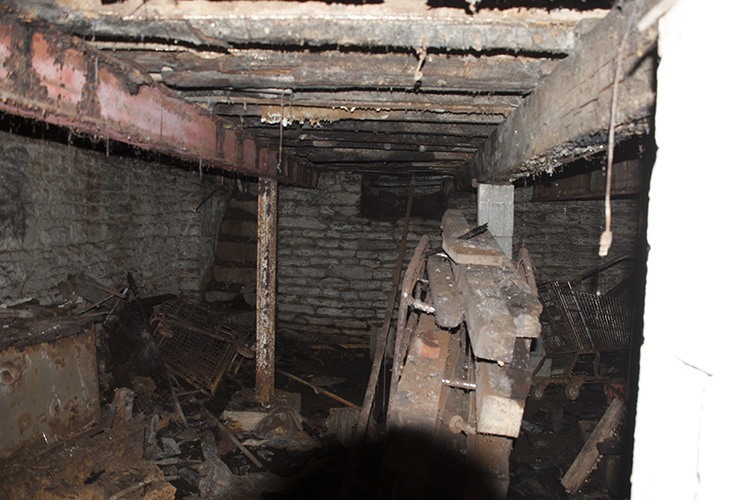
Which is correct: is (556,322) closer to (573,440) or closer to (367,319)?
(573,440)

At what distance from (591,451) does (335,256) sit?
4.62 meters

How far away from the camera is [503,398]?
2.01 m

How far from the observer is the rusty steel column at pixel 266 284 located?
16.7 ft

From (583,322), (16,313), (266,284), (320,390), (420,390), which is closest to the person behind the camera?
(420,390)

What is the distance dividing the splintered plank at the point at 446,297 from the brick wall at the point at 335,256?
3.91 m

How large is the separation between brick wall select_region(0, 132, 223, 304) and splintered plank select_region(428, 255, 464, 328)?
11.9 feet

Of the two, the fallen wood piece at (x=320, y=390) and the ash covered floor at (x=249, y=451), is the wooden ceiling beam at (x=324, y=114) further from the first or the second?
the fallen wood piece at (x=320, y=390)

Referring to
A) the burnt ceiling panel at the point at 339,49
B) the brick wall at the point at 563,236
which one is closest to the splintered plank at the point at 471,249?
the burnt ceiling panel at the point at 339,49

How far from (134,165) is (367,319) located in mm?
4116

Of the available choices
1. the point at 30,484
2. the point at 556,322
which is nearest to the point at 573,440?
the point at 556,322

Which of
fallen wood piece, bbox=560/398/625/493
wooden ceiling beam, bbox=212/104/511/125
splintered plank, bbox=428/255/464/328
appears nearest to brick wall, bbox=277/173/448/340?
fallen wood piece, bbox=560/398/625/493

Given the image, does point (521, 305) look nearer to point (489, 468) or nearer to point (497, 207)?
point (489, 468)

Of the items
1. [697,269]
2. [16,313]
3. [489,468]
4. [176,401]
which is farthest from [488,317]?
[176,401]

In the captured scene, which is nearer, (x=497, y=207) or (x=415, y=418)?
(x=415, y=418)
